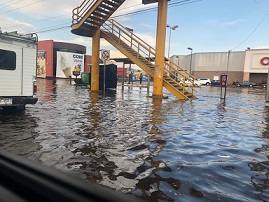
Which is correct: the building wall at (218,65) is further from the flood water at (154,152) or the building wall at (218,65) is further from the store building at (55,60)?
the flood water at (154,152)

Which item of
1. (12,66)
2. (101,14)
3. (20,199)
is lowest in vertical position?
(20,199)

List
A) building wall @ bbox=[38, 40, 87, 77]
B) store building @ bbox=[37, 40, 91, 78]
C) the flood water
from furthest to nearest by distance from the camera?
store building @ bbox=[37, 40, 91, 78], building wall @ bbox=[38, 40, 87, 77], the flood water

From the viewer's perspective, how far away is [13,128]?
6.48 meters

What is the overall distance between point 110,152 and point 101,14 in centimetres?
1515

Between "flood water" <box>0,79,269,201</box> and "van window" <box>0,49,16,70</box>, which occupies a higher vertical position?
"van window" <box>0,49,16,70</box>

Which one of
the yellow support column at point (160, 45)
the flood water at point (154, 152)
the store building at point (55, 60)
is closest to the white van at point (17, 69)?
the flood water at point (154, 152)

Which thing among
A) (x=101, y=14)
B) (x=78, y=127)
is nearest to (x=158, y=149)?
(x=78, y=127)

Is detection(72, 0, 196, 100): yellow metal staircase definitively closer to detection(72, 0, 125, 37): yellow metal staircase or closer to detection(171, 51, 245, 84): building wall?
detection(72, 0, 125, 37): yellow metal staircase

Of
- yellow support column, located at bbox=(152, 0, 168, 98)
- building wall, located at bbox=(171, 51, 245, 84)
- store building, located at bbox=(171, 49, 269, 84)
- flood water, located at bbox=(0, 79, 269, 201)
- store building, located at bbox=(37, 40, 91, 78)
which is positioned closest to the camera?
flood water, located at bbox=(0, 79, 269, 201)

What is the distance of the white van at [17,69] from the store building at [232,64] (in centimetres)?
5430

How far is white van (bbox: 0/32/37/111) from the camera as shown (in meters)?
7.94

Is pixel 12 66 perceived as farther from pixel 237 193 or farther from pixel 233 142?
pixel 237 193

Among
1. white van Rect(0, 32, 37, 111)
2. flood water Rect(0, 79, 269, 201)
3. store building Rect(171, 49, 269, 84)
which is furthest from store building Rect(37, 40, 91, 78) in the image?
flood water Rect(0, 79, 269, 201)

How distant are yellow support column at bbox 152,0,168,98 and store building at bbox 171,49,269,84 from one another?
45.3 meters
